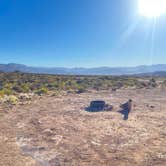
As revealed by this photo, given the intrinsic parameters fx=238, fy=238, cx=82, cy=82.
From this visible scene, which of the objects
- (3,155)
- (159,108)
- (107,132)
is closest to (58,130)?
(107,132)

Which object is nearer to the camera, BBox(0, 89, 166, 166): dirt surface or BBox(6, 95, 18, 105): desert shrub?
BBox(0, 89, 166, 166): dirt surface

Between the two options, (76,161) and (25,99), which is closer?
(76,161)

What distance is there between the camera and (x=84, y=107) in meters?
20.6

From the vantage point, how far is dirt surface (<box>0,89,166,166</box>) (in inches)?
378

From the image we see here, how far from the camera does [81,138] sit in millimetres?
12148

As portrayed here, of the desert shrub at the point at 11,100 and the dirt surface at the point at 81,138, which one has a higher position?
the desert shrub at the point at 11,100

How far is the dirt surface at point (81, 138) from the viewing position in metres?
9.59

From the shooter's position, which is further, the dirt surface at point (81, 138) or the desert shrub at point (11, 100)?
the desert shrub at point (11, 100)

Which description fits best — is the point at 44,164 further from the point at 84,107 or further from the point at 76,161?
the point at 84,107

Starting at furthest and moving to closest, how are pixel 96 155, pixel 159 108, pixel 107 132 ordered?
pixel 159 108
pixel 107 132
pixel 96 155

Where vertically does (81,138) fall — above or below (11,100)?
below

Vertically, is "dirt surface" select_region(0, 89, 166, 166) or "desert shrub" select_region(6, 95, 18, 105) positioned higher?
"desert shrub" select_region(6, 95, 18, 105)

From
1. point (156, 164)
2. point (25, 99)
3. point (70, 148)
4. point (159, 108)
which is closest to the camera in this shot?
point (156, 164)

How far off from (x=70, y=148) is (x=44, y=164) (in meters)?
1.84
